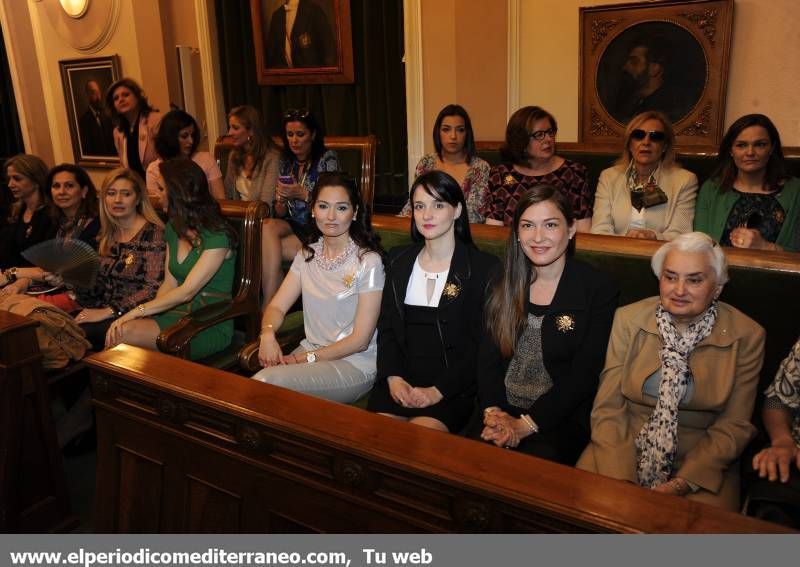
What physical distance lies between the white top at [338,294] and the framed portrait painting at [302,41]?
441cm

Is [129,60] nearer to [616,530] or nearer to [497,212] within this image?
[497,212]

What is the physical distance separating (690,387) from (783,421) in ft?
0.99

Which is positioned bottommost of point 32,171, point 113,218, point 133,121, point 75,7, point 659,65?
point 113,218

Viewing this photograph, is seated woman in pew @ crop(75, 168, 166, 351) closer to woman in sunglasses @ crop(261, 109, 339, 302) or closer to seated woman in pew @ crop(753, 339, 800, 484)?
woman in sunglasses @ crop(261, 109, 339, 302)

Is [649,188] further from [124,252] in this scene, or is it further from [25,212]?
[25,212]

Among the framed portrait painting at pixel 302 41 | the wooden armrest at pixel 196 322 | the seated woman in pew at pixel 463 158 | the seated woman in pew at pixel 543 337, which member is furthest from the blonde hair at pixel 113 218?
the framed portrait painting at pixel 302 41

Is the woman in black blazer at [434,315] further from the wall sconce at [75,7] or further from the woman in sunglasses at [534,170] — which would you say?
the wall sconce at [75,7]

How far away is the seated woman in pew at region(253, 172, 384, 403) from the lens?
9.84 ft

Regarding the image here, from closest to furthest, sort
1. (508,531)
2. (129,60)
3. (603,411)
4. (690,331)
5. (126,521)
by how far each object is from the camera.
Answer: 1. (508,531)
2. (126,521)
3. (690,331)
4. (603,411)
5. (129,60)

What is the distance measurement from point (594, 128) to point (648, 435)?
4.30 m

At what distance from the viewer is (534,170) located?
4.33m

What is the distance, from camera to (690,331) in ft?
7.31

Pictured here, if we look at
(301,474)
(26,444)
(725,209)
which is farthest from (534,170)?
(26,444)
